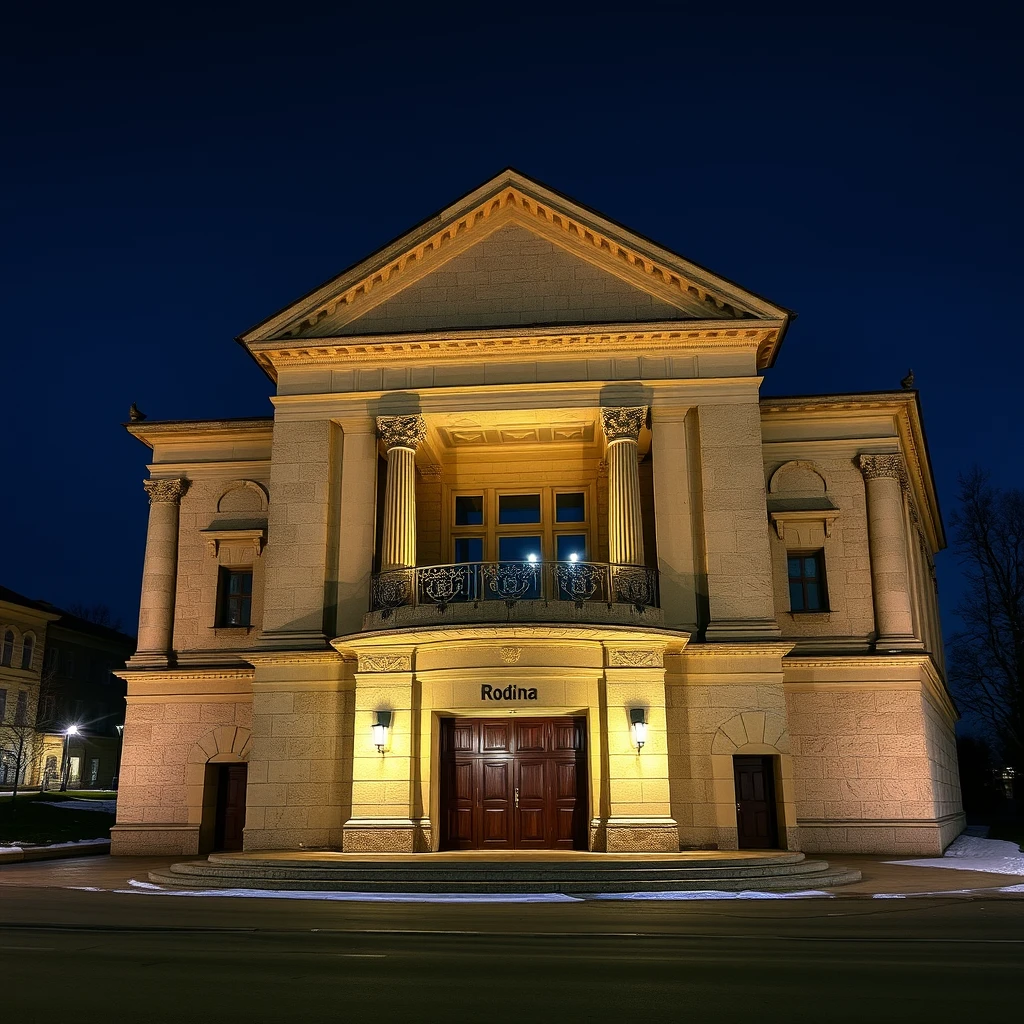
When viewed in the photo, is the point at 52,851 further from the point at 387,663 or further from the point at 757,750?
the point at 757,750

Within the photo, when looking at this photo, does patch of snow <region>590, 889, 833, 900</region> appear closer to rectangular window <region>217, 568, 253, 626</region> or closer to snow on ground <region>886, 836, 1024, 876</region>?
snow on ground <region>886, 836, 1024, 876</region>

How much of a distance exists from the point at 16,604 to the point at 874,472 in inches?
2077

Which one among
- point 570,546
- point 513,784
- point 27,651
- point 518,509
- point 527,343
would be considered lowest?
point 513,784

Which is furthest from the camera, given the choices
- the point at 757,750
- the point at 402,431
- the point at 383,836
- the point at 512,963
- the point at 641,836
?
the point at 402,431

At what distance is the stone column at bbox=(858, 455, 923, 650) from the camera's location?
29531mm

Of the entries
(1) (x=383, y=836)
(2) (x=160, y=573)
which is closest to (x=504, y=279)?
(2) (x=160, y=573)

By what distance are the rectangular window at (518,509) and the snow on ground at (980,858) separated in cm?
1364

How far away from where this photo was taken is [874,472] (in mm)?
30672

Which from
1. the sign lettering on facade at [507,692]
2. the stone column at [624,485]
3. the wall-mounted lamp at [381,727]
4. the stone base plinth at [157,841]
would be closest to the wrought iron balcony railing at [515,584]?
the stone column at [624,485]

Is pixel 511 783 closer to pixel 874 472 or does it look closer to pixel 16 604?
pixel 874 472

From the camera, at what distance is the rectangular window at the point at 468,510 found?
32.4m

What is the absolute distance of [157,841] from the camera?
30172mm

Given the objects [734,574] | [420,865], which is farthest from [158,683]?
[734,574]

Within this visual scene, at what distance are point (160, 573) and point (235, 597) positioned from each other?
2.37m
